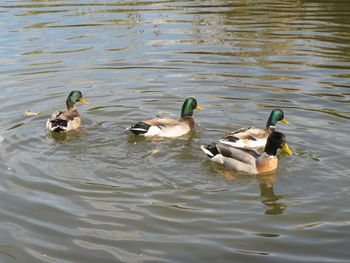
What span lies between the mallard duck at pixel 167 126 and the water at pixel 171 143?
0.18m

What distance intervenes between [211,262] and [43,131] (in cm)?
554

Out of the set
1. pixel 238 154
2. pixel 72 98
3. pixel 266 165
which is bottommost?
pixel 266 165

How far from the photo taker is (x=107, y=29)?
2020 cm

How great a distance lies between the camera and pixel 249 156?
9.78 meters

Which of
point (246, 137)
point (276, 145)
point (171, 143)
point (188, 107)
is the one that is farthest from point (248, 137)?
point (188, 107)

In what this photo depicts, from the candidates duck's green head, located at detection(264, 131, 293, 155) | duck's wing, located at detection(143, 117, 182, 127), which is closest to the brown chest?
duck's green head, located at detection(264, 131, 293, 155)

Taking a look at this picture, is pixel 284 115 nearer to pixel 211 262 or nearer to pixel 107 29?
pixel 211 262

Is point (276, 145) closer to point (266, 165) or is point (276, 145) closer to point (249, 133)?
point (266, 165)

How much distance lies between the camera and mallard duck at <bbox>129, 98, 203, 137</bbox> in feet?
36.0

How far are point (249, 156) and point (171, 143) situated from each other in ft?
5.89

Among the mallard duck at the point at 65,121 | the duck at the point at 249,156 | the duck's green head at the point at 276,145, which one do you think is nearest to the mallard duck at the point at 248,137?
the duck at the point at 249,156

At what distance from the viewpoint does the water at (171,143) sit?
24.7 feet

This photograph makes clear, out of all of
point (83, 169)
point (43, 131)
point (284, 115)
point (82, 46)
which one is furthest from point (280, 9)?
point (83, 169)

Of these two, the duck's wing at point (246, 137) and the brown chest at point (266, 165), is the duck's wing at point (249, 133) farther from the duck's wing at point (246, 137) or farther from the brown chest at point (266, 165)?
the brown chest at point (266, 165)
